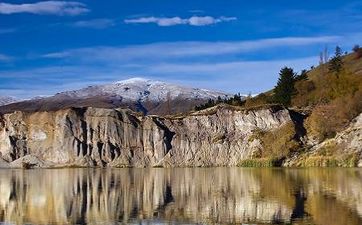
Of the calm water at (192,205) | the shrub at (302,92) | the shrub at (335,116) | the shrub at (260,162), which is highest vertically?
the shrub at (302,92)

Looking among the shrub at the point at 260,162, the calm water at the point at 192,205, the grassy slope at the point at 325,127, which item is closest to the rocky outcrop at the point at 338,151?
the grassy slope at the point at 325,127

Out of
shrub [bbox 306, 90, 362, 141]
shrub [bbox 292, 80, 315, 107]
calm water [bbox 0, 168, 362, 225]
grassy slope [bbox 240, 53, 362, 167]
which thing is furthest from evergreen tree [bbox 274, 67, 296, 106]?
calm water [bbox 0, 168, 362, 225]

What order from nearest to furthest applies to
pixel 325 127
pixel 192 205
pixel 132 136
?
1. pixel 192 205
2. pixel 325 127
3. pixel 132 136

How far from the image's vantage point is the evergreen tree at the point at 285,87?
444ft

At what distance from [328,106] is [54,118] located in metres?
57.0

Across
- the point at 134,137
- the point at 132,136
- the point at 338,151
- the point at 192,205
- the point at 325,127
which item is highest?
the point at 325,127

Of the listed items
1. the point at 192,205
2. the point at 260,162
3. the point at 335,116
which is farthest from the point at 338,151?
the point at 192,205

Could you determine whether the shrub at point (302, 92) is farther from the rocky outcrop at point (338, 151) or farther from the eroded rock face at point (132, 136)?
the rocky outcrop at point (338, 151)

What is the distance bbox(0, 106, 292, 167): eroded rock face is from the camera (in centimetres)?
11850

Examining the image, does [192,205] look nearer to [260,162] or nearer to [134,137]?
[260,162]

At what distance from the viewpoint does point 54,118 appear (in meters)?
130

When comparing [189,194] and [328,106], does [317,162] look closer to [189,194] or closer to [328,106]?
[328,106]

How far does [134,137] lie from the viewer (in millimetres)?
125062

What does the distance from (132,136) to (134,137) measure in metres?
0.48
